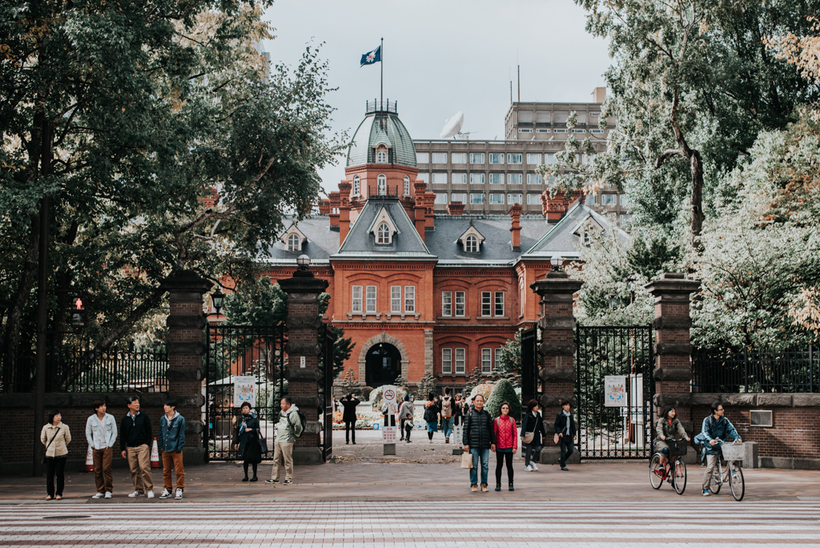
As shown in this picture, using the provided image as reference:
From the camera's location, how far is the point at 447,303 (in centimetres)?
5822

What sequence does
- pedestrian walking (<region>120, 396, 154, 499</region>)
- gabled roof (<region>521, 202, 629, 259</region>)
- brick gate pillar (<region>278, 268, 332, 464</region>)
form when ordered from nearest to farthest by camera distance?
1. pedestrian walking (<region>120, 396, 154, 499</region>)
2. brick gate pillar (<region>278, 268, 332, 464</region>)
3. gabled roof (<region>521, 202, 629, 259</region>)

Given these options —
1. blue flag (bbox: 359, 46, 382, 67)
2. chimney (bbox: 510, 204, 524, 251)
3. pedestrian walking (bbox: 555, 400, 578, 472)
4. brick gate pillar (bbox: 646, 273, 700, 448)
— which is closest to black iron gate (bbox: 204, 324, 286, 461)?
pedestrian walking (bbox: 555, 400, 578, 472)

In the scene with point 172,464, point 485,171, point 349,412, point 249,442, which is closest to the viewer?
point 172,464

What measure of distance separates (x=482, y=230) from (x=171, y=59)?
46411 millimetres

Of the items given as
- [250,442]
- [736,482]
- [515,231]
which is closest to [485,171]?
[515,231]

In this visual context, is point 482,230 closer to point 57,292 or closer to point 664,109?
point 664,109

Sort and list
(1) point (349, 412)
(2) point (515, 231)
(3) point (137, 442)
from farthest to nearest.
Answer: (2) point (515, 231), (1) point (349, 412), (3) point (137, 442)

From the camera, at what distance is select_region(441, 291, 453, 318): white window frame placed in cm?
5809

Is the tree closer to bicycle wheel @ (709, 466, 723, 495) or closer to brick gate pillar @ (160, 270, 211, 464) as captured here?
bicycle wheel @ (709, 466, 723, 495)

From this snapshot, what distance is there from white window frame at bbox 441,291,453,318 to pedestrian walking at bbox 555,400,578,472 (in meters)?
41.5

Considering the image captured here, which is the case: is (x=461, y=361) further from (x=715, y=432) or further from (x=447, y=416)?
(x=715, y=432)

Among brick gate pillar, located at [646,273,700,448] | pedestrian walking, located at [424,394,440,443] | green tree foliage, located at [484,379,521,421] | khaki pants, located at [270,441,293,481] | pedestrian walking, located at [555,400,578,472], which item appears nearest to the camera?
khaki pants, located at [270,441,293,481]

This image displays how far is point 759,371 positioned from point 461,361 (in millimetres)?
41629

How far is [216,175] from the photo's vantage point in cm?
1914
